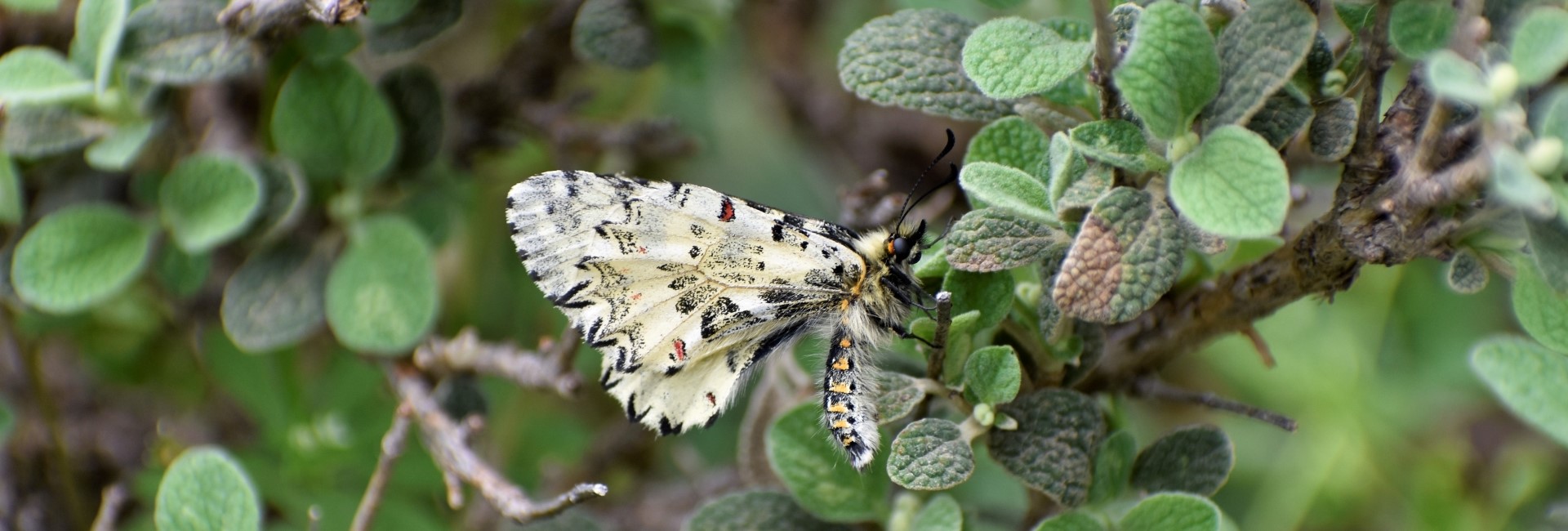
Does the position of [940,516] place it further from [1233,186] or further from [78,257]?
[78,257]

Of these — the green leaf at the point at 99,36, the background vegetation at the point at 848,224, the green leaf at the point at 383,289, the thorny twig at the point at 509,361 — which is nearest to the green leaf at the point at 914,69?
the background vegetation at the point at 848,224

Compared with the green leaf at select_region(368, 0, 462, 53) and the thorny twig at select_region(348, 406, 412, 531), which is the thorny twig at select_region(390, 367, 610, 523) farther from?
the green leaf at select_region(368, 0, 462, 53)

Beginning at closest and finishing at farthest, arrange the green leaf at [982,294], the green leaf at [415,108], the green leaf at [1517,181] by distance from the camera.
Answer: the green leaf at [1517,181] < the green leaf at [982,294] < the green leaf at [415,108]

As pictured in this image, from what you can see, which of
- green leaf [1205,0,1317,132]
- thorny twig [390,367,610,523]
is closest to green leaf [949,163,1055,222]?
green leaf [1205,0,1317,132]

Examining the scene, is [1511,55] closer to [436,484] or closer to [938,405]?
[938,405]

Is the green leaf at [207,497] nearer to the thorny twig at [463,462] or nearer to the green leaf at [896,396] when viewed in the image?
the thorny twig at [463,462]

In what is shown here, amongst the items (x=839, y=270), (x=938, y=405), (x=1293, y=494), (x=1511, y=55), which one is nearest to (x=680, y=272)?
(x=839, y=270)
